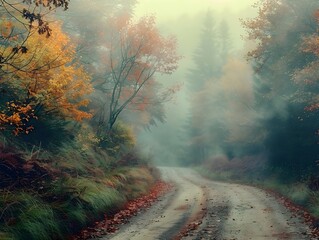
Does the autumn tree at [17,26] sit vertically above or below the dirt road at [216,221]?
above

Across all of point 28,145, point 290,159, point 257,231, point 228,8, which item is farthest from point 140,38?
point 228,8

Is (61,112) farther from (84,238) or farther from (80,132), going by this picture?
(84,238)

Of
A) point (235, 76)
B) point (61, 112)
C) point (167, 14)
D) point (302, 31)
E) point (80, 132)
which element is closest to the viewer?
point (61, 112)

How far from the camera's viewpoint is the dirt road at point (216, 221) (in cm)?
1027

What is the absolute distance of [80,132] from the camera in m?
18.5

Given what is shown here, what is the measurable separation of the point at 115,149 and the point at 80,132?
3772 millimetres

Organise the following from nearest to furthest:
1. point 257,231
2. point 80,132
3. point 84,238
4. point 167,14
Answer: point 84,238, point 257,231, point 80,132, point 167,14

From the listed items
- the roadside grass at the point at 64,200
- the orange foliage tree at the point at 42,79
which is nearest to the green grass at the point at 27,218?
the roadside grass at the point at 64,200

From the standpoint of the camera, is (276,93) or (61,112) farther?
(276,93)

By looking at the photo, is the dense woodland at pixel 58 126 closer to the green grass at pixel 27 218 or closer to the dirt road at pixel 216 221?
the green grass at pixel 27 218

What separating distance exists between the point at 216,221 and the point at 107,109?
1651 centimetres

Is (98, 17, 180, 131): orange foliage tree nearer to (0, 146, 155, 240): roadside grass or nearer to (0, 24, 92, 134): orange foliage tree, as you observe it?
(0, 146, 155, 240): roadside grass

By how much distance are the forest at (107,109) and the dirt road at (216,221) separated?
142 centimetres

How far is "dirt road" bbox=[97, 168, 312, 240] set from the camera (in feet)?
33.7
